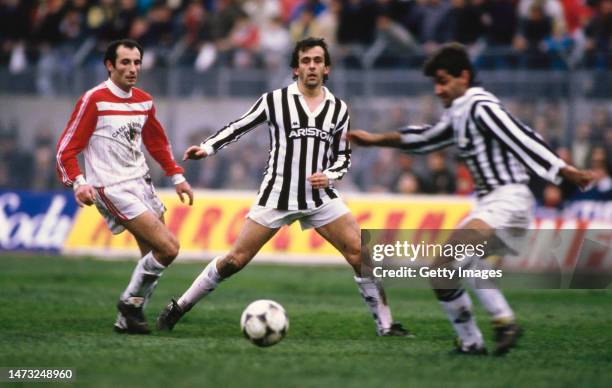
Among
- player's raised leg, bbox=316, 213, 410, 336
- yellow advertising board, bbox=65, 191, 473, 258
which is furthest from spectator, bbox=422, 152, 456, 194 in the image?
player's raised leg, bbox=316, 213, 410, 336

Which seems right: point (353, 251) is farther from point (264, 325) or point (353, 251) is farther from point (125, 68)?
point (125, 68)

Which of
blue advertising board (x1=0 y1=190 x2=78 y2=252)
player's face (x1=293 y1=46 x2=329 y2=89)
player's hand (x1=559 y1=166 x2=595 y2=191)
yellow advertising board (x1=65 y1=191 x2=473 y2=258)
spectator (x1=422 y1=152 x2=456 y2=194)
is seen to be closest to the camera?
player's hand (x1=559 y1=166 x2=595 y2=191)

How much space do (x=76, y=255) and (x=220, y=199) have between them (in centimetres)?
253

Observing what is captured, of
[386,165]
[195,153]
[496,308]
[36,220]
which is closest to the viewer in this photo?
[496,308]

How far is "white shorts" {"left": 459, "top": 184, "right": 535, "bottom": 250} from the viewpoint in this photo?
841cm

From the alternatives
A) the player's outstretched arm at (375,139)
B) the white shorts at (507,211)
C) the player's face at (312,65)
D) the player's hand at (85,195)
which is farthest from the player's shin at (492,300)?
the player's hand at (85,195)

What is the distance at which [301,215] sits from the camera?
9641 millimetres

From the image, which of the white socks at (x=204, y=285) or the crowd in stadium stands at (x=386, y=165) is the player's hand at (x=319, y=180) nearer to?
the white socks at (x=204, y=285)

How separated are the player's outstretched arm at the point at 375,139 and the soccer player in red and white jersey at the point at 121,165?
6.90 ft

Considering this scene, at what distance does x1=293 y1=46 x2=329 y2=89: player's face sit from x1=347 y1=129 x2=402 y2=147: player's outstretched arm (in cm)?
88

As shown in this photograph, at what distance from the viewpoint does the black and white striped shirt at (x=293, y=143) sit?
9.53m

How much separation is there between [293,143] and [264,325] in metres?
1.67

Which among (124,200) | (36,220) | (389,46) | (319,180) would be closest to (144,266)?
(124,200)

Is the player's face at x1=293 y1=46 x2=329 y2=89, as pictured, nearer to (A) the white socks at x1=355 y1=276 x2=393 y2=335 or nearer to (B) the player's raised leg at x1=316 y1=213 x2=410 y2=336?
(B) the player's raised leg at x1=316 y1=213 x2=410 y2=336
